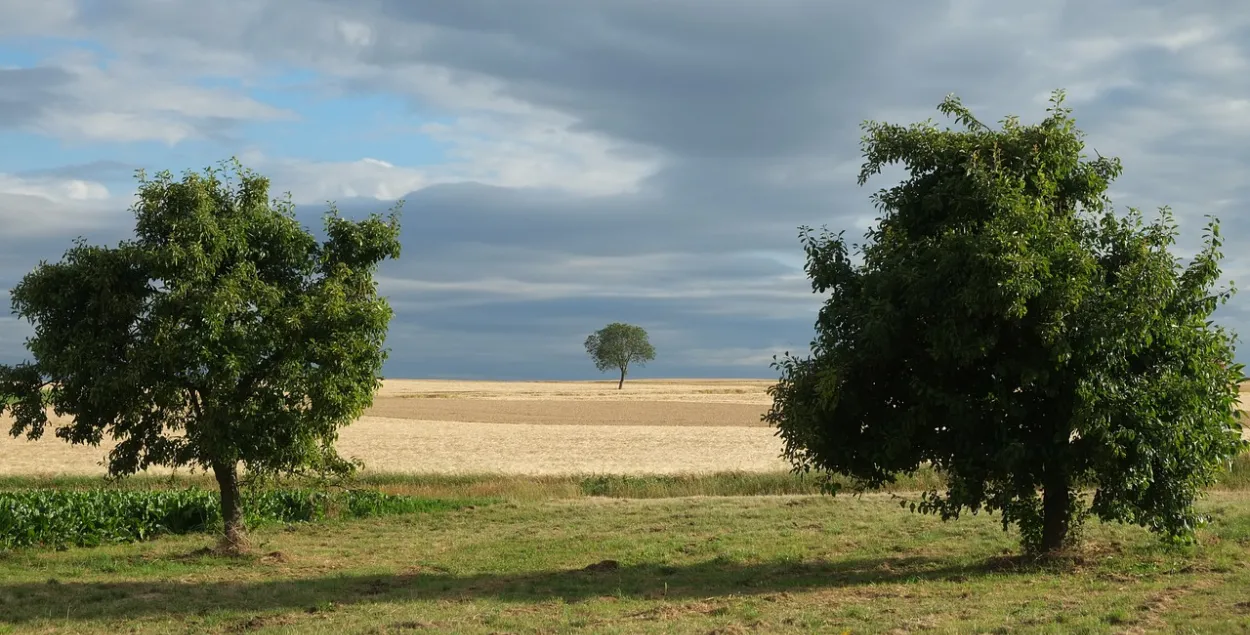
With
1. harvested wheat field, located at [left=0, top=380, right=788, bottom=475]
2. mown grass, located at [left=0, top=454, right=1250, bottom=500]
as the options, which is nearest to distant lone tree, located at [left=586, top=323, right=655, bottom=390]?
harvested wheat field, located at [left=0, top=380, right=788, bottom=475]

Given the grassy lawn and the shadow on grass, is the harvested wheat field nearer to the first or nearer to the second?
the grassy lawn

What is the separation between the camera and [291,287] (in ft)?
71.4

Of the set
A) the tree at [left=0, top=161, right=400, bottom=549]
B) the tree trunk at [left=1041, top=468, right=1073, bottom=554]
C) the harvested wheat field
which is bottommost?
the harvested wheat field

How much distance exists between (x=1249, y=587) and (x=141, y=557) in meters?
21.0

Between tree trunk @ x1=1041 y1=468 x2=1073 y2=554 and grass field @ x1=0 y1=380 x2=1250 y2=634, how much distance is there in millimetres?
500

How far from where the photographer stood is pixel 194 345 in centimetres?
1950

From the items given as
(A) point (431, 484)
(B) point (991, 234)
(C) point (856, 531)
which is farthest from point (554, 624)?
(A) point (431, 484)

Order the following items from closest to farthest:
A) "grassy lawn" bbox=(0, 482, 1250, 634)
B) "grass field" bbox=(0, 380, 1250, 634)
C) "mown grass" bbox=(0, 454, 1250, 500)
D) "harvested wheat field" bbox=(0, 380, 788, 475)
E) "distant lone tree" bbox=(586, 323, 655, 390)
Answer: "grassy lawn" bbox=(0, 482, 1250, 634)
"grass field" bbox=(0, 380, 1250, 634)
"mown grass" bbox=(0, 454, 1250, 500)
"harvested wheat field" bbox=(0, 380, 788, 475)
"distant lone tree" bbox=(586, 323, 655, 390)

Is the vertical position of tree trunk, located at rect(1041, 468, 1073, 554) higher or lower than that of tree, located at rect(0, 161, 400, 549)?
lower

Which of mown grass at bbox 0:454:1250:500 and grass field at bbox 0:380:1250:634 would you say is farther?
mown grass at bbox 0:454:1250:500

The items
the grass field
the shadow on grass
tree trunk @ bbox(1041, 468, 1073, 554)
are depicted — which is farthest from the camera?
tree trunk @ bbox(1041, 468, 1073, 554)

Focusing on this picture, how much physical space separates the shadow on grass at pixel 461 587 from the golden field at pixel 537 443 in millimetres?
4321

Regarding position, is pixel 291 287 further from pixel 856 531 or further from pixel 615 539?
pixel 856 531

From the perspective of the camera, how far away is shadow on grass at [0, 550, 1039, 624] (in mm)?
16812
